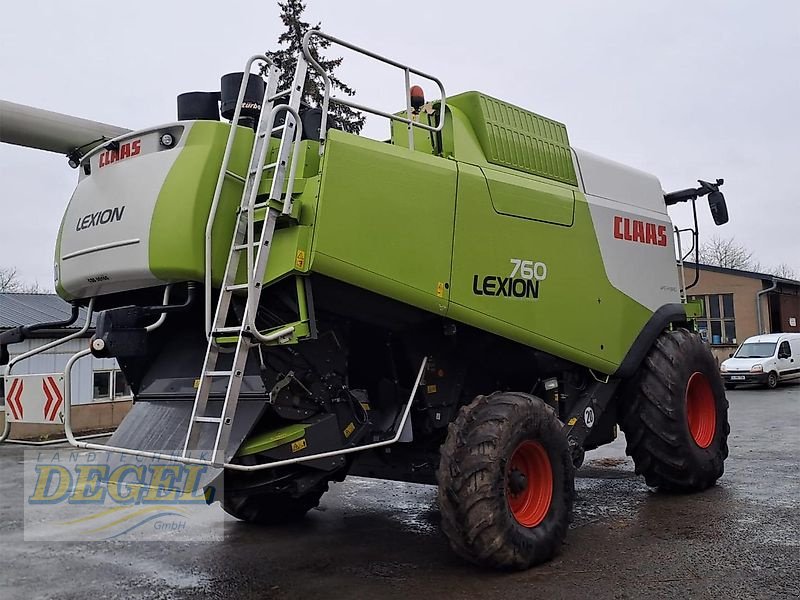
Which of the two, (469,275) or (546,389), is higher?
(469,275)

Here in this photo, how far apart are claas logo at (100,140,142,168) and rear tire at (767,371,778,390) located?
21.3m

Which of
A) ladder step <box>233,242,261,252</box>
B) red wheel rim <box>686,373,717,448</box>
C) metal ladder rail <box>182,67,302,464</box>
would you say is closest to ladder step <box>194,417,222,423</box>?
metal ladder rail <box>182,67,302,464</box>

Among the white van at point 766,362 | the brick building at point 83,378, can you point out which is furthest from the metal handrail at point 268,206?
the white van at point 766,362

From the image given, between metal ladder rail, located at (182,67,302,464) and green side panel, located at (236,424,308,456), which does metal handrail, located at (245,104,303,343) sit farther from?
green side panel, located at (236,424,308,456)

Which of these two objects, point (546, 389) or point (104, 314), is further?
point (546, 389)

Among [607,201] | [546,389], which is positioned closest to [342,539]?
[546,389]

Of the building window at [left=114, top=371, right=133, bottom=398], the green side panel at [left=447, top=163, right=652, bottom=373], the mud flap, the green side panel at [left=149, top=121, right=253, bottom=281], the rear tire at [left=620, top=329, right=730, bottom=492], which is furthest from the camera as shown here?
the building window at [left=114, top=371, right=133, bottom=398]

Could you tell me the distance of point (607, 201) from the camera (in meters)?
7.02

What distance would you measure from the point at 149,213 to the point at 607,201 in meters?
3.94

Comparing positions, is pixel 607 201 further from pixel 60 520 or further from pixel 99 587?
pixel 60 520

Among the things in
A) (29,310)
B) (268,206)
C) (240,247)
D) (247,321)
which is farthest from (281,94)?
(29,310)

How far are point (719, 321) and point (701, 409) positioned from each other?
2491cm

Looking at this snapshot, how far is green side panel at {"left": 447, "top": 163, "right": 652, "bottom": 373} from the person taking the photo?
17.9 feet

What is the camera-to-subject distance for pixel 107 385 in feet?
52.5
